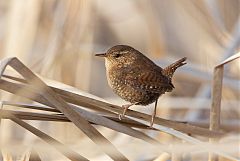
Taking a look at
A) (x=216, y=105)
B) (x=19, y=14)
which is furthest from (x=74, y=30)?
(x=216, y=105)

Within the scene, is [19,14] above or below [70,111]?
above

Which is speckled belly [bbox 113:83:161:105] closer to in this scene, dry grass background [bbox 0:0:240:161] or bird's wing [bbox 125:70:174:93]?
bird's wing [bbox 125:70:174:93]

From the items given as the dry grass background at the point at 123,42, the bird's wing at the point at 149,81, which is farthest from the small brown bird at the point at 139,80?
the dry grass background at the point at 123,42

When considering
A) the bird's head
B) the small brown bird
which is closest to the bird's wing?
the small brown bird

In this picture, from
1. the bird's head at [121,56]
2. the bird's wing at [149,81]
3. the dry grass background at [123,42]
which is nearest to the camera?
the bird's wing at [149,81]

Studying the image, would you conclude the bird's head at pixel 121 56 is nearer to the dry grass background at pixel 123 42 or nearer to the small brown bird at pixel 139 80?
the small brown bird at pixel 139 80

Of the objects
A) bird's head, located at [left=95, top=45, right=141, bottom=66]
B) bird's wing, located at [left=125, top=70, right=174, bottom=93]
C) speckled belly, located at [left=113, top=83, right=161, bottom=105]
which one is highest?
bird's head, located at [left=95, top=45, right=141, bottom=66]

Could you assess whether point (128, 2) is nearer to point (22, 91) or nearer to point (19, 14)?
point (19, 14)
